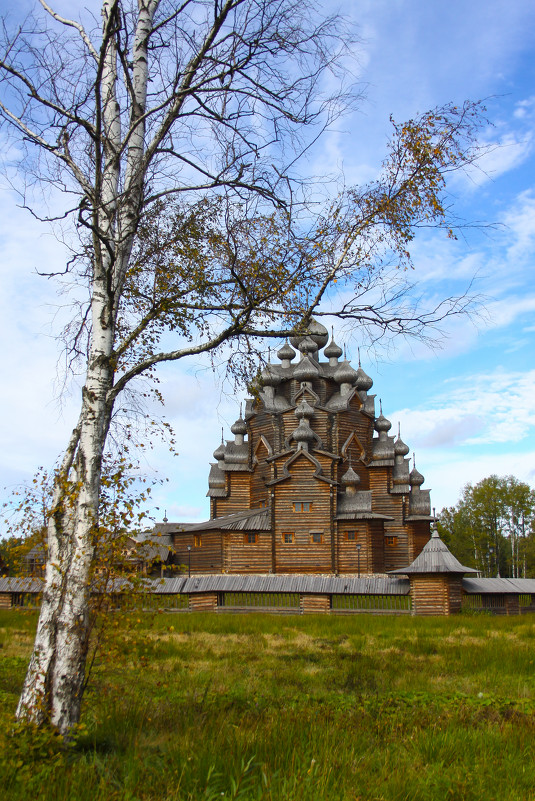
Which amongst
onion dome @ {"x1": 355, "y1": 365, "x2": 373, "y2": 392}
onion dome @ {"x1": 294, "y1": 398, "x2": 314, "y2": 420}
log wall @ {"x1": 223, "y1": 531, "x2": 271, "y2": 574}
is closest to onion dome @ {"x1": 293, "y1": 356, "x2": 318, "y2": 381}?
onion dome @ {"x1": 294, "y1": 398, "x2": 314, "y2": 420}

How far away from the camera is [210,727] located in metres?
5.36

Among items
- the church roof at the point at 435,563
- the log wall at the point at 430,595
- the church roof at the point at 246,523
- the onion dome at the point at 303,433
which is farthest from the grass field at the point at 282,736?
the onion dome at the point at 303,433

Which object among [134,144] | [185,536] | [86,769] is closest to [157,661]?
[86,769]

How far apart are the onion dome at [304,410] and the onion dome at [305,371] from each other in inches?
74.4

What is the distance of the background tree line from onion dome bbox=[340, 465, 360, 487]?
79.3ft

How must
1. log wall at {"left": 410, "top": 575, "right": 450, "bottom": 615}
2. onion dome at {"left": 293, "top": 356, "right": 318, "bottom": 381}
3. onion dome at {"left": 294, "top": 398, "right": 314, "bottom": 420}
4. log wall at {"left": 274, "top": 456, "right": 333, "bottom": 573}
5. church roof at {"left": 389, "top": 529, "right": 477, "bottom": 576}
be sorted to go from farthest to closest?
onion dome at {"left": 293, "top": 356, "right": 318, "bottom": 381} < onion dome at {"left": 294, "top": 398, "right": 314, "bottom": 420} < log wall at {"left": 274, "top": 456, "right": 333, "bottom": 573} < church roof at {"left": 389, "top": 529, "right": 477, "bottom": 576} < log wall at {"left": 410, "top": 575, "right": 450, "bottom": 615}

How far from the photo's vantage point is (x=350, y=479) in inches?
1302

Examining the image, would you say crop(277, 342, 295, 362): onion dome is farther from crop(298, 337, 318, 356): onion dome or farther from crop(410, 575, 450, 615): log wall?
crop(410, 575, 450, 615): log wall

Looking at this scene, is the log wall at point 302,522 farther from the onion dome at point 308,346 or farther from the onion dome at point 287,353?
the onion dome at point 287,353

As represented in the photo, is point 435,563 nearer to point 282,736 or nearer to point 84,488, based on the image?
point 282,736

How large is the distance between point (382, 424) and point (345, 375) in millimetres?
4056

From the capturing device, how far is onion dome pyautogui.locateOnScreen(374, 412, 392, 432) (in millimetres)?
38125

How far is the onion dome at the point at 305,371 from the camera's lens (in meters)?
35.8

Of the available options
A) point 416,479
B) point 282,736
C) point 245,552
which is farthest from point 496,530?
point 282,736
